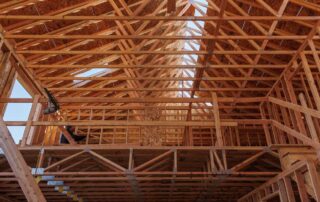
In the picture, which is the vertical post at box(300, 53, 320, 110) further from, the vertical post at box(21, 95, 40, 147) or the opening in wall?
the opening in wall

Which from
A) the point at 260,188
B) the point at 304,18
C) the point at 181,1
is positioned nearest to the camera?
the point at 304,18

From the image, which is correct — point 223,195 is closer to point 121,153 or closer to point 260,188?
point 260,188

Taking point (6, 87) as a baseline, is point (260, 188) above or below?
below

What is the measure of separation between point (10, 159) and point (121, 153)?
4539mm

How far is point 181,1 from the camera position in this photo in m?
11.0

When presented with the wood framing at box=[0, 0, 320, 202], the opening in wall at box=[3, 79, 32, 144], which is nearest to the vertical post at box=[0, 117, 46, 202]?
the wood framing at box=[0, 0, 320, 202]

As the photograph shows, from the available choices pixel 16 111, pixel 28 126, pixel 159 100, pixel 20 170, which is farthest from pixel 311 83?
pixel 16 111

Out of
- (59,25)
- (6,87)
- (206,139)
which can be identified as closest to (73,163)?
(6,87)

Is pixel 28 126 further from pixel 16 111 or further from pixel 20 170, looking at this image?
pixel 20 170

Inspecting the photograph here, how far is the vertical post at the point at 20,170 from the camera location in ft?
10.2

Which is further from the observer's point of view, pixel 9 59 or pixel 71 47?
pixel 71 47

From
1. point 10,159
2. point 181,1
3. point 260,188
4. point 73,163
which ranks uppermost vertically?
point 181,1

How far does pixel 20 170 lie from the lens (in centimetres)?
325

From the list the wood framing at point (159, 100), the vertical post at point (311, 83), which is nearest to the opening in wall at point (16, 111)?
the wood framing at point (159, 100)
